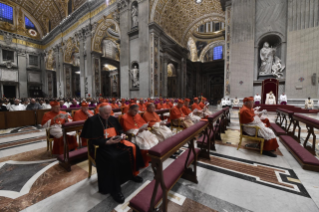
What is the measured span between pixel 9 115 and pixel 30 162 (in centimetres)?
521

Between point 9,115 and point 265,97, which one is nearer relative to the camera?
point 9,115

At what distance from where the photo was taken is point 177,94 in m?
18.5

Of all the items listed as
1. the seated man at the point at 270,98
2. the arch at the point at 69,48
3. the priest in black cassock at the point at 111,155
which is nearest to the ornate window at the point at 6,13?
the arch at the point at 69,48

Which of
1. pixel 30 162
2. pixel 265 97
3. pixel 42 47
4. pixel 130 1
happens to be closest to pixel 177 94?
pixel 265 97

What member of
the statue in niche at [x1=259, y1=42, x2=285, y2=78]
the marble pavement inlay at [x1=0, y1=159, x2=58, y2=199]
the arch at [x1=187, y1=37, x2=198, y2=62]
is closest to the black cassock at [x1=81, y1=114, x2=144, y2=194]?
the marble pavement inlay at [x1=0, y1=159, x2=58, y2=199]

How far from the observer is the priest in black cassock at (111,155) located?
1.88 meters

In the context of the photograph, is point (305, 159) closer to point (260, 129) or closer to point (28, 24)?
point (260, 129)

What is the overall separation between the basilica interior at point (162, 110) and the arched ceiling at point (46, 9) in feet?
0.67

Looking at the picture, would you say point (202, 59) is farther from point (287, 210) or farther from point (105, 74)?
point (287, 210)

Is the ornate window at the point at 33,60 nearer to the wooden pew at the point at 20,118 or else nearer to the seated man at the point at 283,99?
the wooden pew at the point at 20,118

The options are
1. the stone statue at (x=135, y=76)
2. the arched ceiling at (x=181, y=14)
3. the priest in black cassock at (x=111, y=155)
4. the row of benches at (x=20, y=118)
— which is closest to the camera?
the priest in black cassock at (x=111, y=155)

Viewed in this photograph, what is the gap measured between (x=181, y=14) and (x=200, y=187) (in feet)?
58.8

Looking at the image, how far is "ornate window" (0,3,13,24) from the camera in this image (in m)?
22.0

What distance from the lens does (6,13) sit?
888 inches
